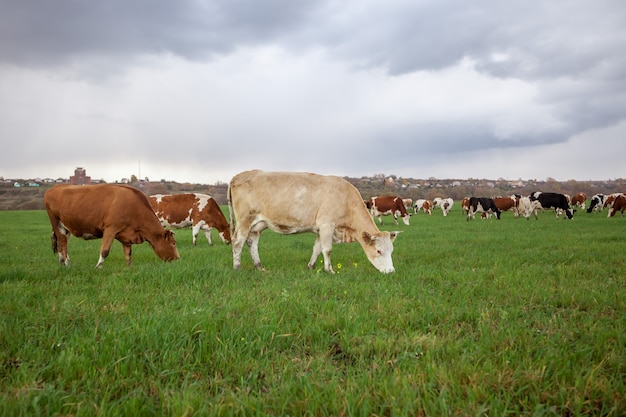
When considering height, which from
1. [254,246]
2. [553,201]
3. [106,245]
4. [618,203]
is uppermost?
[553,201]

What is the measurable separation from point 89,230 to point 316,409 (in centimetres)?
874

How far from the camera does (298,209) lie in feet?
29.8

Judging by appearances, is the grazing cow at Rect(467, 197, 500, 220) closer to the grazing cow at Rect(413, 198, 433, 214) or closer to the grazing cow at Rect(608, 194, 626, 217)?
the grazing cow at Rect(608, 194, 626, 217)

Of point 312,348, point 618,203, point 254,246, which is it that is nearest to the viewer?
point 312,348

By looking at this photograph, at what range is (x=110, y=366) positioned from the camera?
10.3 feet

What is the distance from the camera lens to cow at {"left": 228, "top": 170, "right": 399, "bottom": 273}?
9078mm

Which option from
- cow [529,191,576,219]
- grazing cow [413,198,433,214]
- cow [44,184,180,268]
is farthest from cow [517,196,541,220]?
cow [44,184,180,268]

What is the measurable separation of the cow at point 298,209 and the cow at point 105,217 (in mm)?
2163

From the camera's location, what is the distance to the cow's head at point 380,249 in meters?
8.30

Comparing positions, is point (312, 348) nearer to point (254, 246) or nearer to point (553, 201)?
point (254, 246)

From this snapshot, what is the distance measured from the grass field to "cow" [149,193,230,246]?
977cm

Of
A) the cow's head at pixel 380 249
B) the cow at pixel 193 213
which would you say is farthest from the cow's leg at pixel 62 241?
the cow's head at pixel 380 249

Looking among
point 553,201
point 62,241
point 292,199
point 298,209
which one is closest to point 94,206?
point 62,241

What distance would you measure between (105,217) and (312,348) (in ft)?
24.5
